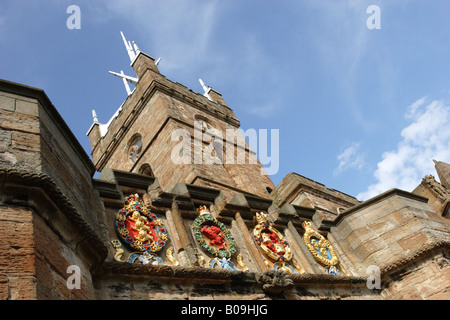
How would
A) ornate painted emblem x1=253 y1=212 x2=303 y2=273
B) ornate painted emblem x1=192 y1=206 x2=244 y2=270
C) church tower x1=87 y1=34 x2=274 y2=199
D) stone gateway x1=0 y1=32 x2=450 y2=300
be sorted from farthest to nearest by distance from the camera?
church tower x1=87 y1=34 x2=274 y2=199, ornate painted emblem x1=253 y1=212 x2=303 y2=273, ornate painted emblem x1=192 y1=206 x2=244 y2=270, stone gateway x1=0 y1=32 x2=450 y2=300

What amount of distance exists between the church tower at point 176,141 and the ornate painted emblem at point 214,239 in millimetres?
5527

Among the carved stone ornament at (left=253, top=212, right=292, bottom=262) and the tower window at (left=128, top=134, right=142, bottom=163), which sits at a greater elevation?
the tower window at (left=128, top=134, right=142, bottom=163)

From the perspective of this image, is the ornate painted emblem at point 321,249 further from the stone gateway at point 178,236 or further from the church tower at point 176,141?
the church tower at point 176,141

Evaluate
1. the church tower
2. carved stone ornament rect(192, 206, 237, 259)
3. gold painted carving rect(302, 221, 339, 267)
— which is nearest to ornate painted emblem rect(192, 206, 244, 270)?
carved stone ornament rect(192, 206, 237, 259)

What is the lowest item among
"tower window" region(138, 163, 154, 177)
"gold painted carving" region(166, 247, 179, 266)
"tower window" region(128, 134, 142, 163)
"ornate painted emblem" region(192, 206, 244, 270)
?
"gold painted carving" region(166, 247, 179, 266)

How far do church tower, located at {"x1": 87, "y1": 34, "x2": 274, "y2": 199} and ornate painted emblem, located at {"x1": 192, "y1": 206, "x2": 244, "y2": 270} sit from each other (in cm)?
553

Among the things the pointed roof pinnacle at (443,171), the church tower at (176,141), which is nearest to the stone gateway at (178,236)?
the church tower at (176,141)

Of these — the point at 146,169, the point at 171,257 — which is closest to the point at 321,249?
the point at 171,257

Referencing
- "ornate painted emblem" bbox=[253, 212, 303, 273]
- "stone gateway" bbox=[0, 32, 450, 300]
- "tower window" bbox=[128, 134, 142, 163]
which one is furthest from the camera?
"tower window" bbox=[128, 134, 142, 163]

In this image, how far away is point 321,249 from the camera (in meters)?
7.18

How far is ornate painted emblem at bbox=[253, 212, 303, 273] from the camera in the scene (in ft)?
20.4

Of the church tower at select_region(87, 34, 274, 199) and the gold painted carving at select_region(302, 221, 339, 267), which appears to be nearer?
the gold painted carving at select_region(302, 221, 339, 267)

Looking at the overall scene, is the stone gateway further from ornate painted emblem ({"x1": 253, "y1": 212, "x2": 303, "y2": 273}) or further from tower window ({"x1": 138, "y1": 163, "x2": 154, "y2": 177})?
tower window ({"x1": 138, "y1": 163, "x2": 154, "y2": 177})

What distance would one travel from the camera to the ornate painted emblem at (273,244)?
623 centimetres
